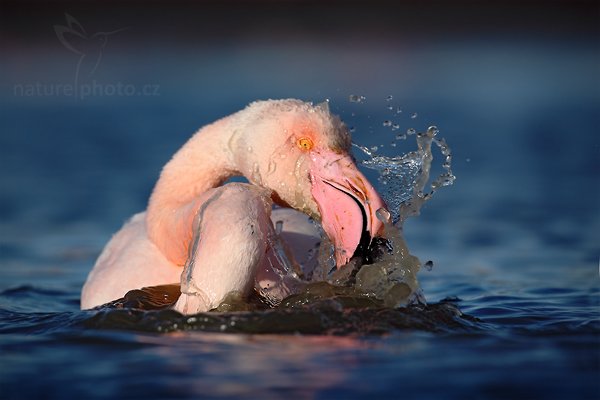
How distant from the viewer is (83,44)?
26359 millimetres

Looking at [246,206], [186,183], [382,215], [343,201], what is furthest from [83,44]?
[382,215]

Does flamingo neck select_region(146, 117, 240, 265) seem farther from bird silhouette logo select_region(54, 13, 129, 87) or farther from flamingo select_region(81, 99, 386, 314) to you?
bird silhouette logo select_region(54, 13, 129, 87)

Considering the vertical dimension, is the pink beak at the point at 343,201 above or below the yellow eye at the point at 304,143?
below

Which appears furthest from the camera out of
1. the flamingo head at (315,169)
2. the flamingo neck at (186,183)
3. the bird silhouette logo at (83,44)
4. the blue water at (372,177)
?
the bird silhouette logo at (83,44)

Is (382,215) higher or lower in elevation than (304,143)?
lower

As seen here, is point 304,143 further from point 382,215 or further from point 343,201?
point 382,215

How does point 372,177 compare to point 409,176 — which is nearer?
point 409,176

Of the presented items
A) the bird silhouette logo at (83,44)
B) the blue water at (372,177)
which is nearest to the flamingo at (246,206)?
the blue water at (372,177)

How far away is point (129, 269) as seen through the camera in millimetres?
6977

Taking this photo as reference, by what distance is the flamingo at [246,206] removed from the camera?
588cm

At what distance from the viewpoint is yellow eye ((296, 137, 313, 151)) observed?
619 cm

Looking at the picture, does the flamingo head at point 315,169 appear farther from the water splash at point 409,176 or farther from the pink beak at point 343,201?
the water splash at point 409,176

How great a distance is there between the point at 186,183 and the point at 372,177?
6.05 meters

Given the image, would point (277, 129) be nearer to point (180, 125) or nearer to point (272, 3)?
point (180, 125)
